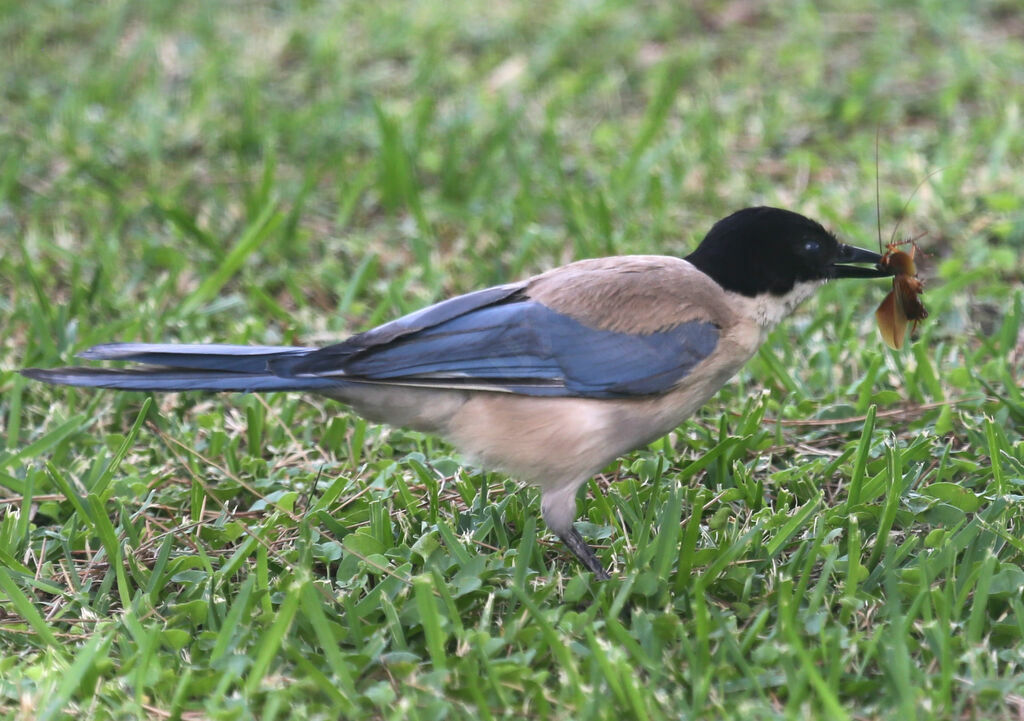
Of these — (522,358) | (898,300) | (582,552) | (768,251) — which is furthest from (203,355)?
(898,300)

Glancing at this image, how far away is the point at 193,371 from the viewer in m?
4.29

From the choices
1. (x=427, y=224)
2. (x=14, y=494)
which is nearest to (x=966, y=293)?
(x=427, y=224)

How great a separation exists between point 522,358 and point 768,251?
3.08 ft

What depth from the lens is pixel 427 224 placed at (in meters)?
6.80

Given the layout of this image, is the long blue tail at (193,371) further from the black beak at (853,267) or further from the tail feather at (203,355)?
the black beak at (853,267)

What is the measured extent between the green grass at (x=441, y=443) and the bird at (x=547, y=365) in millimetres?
313

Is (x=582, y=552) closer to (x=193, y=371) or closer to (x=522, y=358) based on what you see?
(x=522, y=358)

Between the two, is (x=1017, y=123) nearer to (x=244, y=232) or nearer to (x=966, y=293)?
(x=966, y=293)

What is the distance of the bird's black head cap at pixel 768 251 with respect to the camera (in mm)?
4512

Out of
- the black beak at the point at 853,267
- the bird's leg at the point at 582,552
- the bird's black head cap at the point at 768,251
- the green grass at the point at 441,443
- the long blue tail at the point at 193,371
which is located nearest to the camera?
the green grass at the point at 441,443

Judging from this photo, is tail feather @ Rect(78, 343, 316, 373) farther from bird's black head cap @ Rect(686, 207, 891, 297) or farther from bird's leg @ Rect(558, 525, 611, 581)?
bird's black head cap @ Rect(686, 207, 891, 297)

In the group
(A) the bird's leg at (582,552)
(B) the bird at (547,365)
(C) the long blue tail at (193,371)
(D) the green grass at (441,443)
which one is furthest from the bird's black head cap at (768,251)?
(C) the long blue tail at (193,371)

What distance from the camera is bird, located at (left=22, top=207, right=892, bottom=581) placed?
4.21 meters

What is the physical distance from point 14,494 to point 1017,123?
5.52 metres
